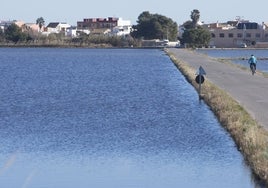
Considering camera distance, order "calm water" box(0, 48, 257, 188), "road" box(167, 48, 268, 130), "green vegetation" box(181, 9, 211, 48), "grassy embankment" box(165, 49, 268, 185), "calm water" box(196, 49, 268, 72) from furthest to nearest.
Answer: "green vegetation" box(181, 9, 211, 48) → "calm water" box(196, 49, 268, 72) → "road" box(167, 48, 268, 130) → "grassy embankment" box(165, 49, 268, 185) → "calm water" box(0, 48, 257, 188)

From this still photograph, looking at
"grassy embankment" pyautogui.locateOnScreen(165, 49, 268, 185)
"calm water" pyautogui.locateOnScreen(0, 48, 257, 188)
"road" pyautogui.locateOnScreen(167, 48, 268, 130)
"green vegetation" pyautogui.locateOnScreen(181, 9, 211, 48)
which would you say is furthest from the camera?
"green vegetation" pyautogui.locateOnScreen(181, 9, 211, 48)

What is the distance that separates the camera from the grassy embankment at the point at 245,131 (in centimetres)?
1821

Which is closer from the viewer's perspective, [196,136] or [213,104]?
[196,136]

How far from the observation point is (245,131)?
2317 centimetres

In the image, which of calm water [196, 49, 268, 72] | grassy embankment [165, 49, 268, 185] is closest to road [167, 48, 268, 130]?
grassy embankment [165, 49, 268, 185]

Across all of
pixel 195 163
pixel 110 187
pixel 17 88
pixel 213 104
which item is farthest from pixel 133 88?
pixel 110 187

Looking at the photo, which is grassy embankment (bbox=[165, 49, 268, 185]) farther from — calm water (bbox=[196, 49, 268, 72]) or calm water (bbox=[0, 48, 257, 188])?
calm water (bbox=[196, 49, 268, 72])

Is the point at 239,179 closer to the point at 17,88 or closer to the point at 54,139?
the point at 54,139

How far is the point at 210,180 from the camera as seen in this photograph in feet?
58.3

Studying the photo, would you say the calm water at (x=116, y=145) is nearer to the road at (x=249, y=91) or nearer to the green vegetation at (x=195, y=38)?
the road at (x=249, y=91)

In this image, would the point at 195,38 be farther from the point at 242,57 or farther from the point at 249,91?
the point at 249,91

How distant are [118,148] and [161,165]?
9.69ft

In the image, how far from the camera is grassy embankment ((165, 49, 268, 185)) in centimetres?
1821

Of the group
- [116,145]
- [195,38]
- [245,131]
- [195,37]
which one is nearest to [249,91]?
[245,131]
